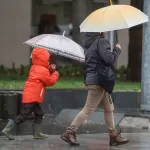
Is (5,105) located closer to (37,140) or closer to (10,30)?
(37,140)

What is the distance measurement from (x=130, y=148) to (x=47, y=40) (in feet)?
7.23

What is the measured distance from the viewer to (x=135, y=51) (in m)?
18.4

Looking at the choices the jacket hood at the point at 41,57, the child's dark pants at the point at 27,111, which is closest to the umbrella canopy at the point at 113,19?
the jacket hood at the point at 41,57

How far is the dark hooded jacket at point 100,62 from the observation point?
8218 millimetres

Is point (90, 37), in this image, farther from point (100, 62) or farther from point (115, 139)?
point (115, 139)

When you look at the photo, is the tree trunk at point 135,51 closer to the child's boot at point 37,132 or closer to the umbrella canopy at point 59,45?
the umbrella canopy at point 59,45

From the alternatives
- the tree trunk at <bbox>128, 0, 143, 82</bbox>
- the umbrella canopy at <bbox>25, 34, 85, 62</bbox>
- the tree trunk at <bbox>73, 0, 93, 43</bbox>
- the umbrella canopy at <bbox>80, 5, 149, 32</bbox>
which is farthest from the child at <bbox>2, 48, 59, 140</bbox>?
the tree trunk at <bbox>73, 0, 93, 43</bbox>

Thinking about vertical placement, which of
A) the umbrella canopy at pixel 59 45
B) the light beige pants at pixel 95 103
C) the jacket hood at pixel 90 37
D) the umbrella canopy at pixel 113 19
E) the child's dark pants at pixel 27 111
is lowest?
the child's dark pants at pixel 27 111

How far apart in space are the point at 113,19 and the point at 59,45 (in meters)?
1.31

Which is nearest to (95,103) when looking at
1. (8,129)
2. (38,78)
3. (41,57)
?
(38,78)

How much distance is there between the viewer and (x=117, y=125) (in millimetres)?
11477

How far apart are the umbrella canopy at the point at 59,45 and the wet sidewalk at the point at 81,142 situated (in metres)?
1.31

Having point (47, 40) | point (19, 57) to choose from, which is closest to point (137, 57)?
point (19, 57)

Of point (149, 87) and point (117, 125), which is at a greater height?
point (149, 87)
